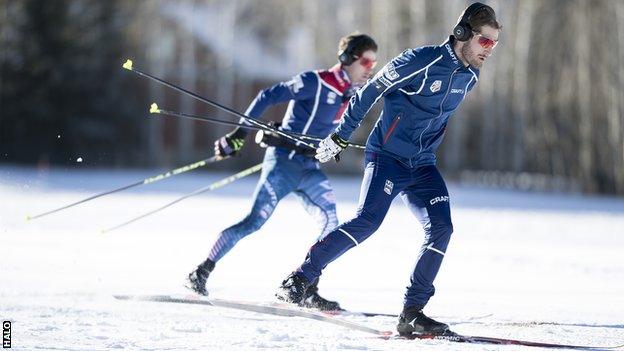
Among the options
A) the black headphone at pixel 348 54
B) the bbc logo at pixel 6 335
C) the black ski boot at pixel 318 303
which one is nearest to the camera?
the bbc logo at pixel 6 335

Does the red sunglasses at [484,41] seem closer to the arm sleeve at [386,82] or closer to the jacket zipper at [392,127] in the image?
the arm sleeve at [386,82]

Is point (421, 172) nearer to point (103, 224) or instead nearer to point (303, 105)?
point (303, 105)

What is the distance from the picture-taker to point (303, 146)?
23.1 ft

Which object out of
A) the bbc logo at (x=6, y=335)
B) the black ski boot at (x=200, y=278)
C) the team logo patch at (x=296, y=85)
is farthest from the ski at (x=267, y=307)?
the team logo patch at (x=296, y=85)

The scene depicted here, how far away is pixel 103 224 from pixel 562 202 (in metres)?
13.6

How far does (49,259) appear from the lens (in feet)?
30.1

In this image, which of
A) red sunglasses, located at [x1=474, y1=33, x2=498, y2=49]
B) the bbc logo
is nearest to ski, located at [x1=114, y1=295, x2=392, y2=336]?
the bbc logo

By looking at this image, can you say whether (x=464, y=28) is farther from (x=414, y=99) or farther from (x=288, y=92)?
(x=288, y=92)

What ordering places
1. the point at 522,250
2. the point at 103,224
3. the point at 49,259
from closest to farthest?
the point at 49,259 < the point at 522,250 < the point at 103,224

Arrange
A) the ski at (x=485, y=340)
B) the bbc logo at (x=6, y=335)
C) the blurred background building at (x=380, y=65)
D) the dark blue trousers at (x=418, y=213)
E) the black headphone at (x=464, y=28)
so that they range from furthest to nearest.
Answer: the blurred background building at (x=380, y=65), the dark blue trousers at (x=418, y=213), the black headphone at (x=464, y=28), the ski at (x=485, y=340), the bbc logo at (x=6, y=335)

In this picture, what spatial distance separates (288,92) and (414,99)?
5.17 feet

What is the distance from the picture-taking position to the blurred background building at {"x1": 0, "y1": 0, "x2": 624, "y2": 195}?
2814cm

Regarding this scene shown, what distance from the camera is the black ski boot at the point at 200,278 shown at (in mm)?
6984

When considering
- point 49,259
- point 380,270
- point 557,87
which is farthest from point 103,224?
point 557,87
